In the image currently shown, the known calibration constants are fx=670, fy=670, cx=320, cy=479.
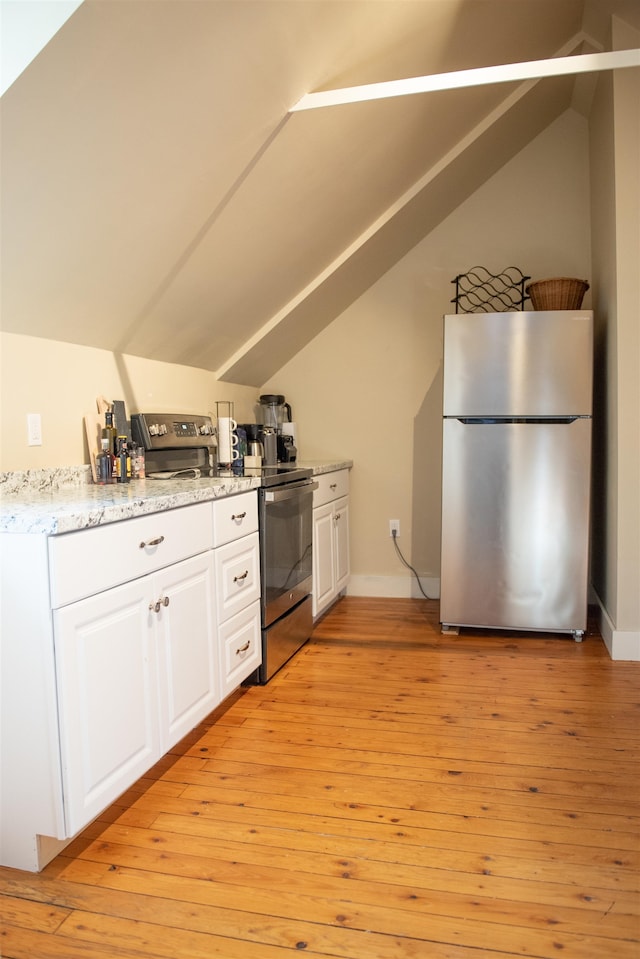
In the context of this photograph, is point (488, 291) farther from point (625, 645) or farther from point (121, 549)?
point (121, 549)

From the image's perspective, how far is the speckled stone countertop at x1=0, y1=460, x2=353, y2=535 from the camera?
1.52 metres

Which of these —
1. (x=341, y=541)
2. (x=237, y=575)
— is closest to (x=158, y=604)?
(x=237, y=575)

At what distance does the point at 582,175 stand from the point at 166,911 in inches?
158

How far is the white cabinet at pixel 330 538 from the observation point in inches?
136

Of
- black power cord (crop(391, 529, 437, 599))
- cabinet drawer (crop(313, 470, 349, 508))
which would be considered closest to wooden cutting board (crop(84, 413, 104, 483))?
cabinet drawer (crop(313, 470, 349, 508))

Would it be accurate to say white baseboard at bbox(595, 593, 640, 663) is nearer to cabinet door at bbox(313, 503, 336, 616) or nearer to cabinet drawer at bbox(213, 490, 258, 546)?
cabinet door at bbox(313, 503, 336, 616)

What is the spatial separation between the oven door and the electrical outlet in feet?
2.84

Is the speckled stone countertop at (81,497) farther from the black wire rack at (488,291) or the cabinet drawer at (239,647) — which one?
the black wire rack at (488,291)

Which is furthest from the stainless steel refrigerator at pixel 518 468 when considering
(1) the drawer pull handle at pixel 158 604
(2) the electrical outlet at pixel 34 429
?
(2) the electrical outlet at pixel 34 429

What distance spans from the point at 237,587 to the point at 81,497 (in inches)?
28.8

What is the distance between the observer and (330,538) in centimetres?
370

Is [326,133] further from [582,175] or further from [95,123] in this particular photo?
[582,175]

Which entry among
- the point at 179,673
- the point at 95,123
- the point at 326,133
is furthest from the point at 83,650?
the point at 326,133

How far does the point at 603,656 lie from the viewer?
310 centimetres
